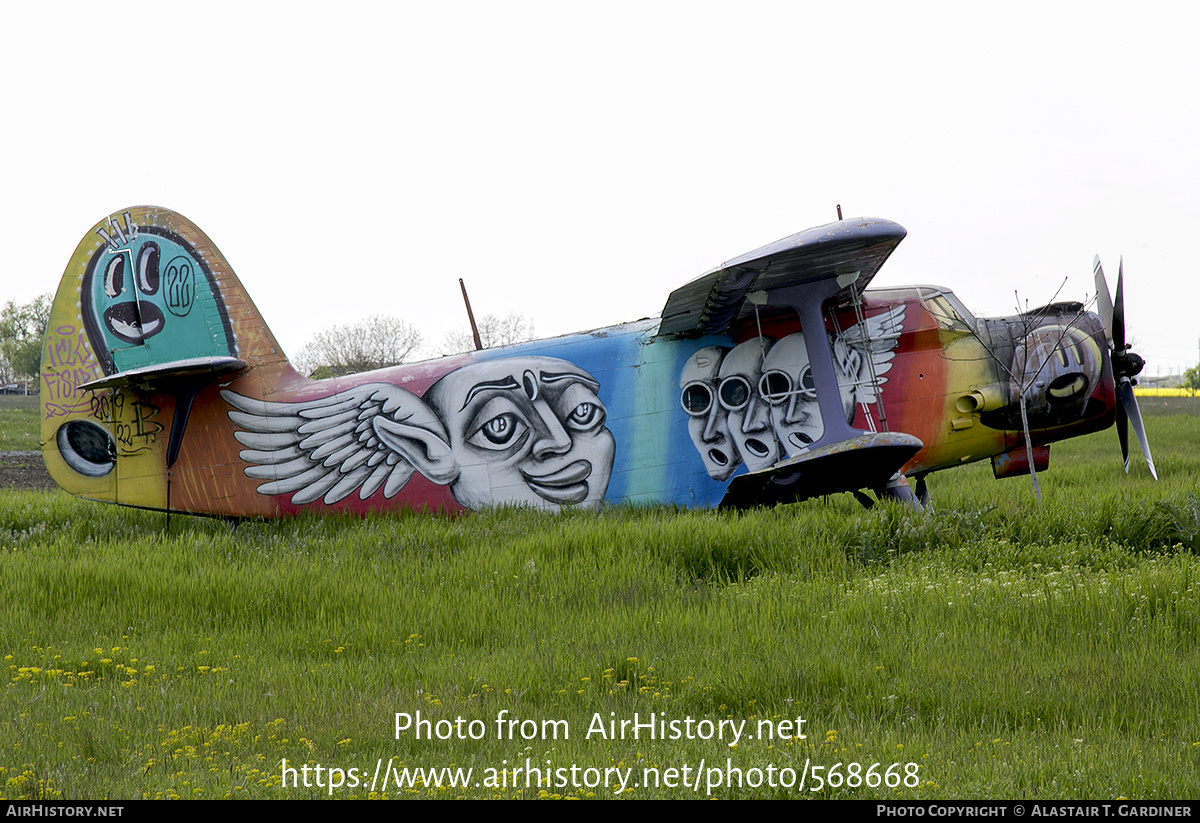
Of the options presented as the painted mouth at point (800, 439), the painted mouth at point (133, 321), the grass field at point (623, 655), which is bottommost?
the grass field at point (623, 655)

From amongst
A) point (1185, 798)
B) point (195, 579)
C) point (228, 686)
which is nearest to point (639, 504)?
point (195, 579)

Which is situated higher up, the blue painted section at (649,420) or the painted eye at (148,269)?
the painted eye at (148,269)

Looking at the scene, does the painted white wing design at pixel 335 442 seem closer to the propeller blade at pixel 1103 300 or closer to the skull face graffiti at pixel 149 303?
the skull face graffiti at pixel 149 303

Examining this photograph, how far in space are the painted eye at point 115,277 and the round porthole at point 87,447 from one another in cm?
149

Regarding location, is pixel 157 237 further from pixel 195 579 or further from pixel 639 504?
pixel 639 504

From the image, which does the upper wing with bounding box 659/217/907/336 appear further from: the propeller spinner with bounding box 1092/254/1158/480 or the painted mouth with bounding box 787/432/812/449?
the propeller spinner with bounding box 1092/254/1158/480

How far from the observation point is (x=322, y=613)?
21.2 ft

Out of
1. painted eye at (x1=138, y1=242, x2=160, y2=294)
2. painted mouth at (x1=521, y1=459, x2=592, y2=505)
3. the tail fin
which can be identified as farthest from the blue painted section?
painted eye at (x1=138, y1=242, x2=160, y2=294)

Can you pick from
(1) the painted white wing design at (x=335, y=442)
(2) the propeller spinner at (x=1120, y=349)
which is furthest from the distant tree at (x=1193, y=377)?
(1) the painted white wing design at (x=335, y=442)

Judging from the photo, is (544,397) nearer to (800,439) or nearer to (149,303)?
(800,439)

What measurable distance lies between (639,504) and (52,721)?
19.1 feet

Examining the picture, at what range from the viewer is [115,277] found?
384 inches

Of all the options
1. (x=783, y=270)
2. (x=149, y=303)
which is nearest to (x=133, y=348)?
(x=149, y=303)

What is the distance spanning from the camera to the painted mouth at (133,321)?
31.8 ft
